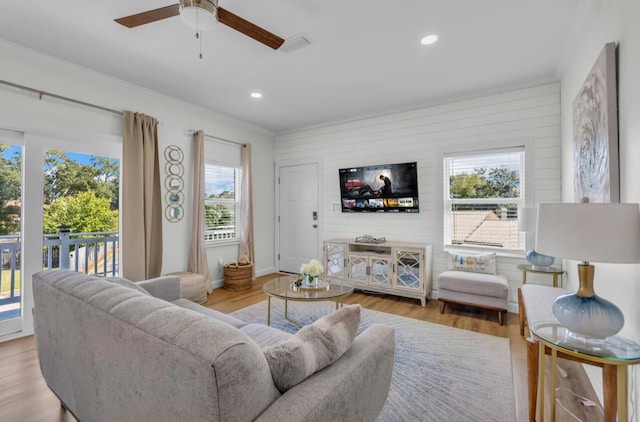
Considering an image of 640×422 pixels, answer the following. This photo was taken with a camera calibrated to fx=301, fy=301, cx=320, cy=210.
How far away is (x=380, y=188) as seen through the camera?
14.5 ft

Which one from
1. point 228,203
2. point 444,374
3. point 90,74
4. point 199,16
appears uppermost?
point 90,74

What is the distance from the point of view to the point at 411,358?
2.42 m

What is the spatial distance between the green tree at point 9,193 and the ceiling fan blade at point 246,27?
254cm

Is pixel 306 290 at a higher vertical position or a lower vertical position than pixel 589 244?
lower

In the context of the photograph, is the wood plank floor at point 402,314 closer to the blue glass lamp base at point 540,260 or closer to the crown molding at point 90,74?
the blue glass lamp base at point 540,260

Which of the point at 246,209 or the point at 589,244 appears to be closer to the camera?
the point at 589,244

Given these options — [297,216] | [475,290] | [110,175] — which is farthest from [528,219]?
[110,175]

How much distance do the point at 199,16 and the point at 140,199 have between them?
7.99ft

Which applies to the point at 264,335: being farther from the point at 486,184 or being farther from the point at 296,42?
the point at 486,184

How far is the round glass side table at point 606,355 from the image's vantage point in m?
1.24

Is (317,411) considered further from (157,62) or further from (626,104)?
(157,62)

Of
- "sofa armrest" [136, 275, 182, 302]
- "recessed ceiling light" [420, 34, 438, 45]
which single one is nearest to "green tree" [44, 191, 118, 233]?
"sofa armrest" [136, 275, 182, 302]

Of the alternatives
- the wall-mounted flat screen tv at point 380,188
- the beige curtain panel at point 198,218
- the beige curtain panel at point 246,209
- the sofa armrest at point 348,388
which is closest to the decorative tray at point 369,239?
the wall-mounted flat screen tv at point 380,188

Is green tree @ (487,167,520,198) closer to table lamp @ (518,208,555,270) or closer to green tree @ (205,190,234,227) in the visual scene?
table lamp @ (518,208,555,270)
